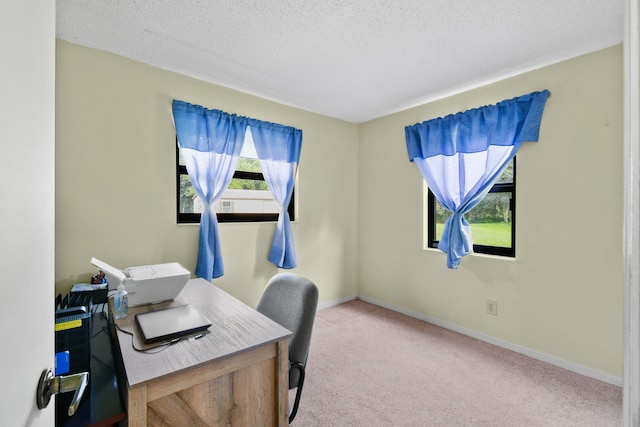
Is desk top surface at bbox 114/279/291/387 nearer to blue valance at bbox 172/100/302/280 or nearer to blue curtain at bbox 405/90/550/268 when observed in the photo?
blue valance at bbox 172/100/302/280

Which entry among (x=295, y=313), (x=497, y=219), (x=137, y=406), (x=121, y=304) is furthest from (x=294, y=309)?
(x=497, y=219)

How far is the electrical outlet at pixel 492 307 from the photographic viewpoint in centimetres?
263

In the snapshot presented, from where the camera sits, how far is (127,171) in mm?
2285

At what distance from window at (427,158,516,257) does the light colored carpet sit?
0.91 meters

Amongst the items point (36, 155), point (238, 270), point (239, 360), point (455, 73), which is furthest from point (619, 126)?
point (238, 270)

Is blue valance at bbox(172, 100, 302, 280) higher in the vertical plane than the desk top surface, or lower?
higher

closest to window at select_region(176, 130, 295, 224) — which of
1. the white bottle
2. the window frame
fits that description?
the window frame

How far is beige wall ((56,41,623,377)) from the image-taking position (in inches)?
80.8

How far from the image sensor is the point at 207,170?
260 cm

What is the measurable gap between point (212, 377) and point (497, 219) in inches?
106

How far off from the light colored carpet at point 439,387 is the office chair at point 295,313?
50cm

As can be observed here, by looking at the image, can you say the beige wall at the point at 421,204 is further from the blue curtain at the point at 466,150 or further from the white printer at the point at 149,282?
the white printer at the point at 149,282

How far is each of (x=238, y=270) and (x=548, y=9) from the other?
306cm

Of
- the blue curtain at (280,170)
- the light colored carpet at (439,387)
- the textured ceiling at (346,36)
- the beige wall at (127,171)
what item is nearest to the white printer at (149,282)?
the beige wall at (127,171)
